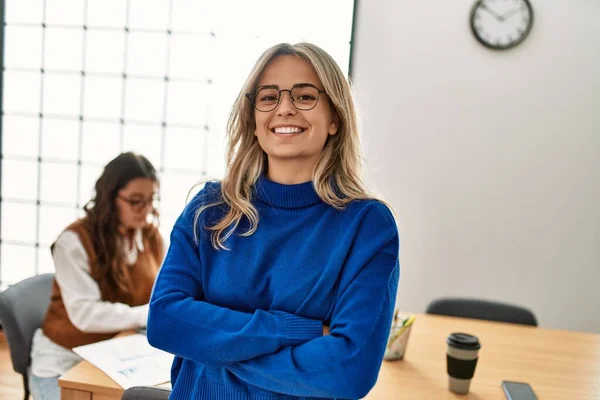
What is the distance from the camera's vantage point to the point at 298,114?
142 centimetres

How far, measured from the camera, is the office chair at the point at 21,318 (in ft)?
7.38

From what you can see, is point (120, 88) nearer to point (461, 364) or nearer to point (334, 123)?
point (334, 123)

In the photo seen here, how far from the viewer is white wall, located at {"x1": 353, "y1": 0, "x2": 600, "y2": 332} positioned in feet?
12.1

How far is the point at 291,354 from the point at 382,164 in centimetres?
268

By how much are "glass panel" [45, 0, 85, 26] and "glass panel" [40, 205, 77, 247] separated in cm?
131

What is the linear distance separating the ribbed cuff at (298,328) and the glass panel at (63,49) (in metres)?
3.47

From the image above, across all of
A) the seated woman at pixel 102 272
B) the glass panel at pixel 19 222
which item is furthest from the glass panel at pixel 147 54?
the seated woman at pixel 102 272

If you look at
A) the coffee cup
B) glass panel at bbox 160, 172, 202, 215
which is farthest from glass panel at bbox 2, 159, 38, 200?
the coffee cup

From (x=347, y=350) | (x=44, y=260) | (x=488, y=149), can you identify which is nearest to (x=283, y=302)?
(x=347, y=350)

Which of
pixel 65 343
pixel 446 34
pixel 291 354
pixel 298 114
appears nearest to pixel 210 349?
pixel 291 354

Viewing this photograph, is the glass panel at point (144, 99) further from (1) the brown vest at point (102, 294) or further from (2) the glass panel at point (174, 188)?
(1) the brown vest at point (102, 294)

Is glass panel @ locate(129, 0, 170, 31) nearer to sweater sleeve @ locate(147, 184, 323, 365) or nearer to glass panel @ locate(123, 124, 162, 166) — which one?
glass panel @ locate(123, 124, 162, 166)

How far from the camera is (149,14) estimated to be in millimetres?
4102

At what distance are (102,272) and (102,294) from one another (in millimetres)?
91
